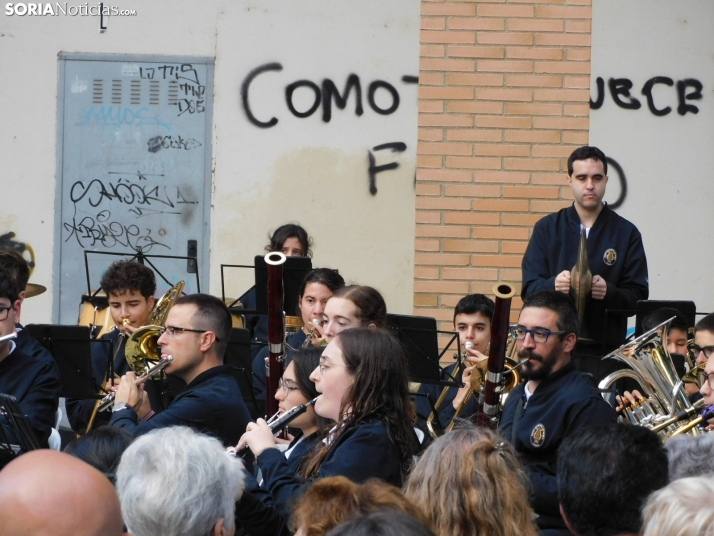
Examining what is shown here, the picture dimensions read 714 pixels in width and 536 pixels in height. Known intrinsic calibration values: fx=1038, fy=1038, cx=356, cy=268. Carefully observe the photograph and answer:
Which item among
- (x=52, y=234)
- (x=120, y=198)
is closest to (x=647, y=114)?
(x=120, y=198)

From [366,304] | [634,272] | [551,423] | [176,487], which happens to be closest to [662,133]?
[634,272]

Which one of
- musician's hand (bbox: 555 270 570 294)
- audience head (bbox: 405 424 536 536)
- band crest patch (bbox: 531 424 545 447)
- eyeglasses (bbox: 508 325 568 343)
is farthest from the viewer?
musician's hand (bbox: 555 270 570 294)

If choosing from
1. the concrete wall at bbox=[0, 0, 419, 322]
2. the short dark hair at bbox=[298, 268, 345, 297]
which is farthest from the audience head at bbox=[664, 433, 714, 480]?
the concrete wall at bbox=[0, 0, 419, 322]

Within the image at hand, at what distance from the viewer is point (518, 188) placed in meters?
7.38

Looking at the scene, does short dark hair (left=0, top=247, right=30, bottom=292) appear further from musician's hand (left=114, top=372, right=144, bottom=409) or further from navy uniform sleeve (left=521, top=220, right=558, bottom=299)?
navy uniform sleeve (left=521, top=220, right=558, bottom=299)

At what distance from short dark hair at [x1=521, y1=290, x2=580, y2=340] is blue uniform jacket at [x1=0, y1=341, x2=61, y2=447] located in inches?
90.2

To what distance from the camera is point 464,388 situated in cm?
565

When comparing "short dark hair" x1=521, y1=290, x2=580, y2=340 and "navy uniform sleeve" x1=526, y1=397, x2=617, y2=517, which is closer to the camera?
"navy uniform sleeve" x1=526, y1=397, x2=617, y2=517

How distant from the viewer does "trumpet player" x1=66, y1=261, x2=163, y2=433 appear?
19.4 feet

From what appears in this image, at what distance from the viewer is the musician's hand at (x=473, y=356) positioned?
5.46m

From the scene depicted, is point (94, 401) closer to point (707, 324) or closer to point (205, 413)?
point (205, 413)

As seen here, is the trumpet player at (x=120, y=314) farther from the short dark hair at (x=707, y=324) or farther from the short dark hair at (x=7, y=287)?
the short dark hair at (x=707, y=324)

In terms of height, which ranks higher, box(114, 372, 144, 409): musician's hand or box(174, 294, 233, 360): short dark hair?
box(174, 294, 233, 360): short dark hair

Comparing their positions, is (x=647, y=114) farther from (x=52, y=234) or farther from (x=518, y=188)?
(x=52, y=234)
